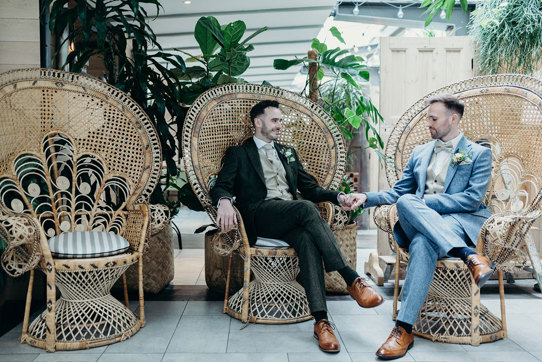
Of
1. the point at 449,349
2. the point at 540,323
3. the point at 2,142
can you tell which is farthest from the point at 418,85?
the point at 2,142

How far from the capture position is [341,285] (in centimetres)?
326

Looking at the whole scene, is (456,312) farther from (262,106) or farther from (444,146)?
(262,106)

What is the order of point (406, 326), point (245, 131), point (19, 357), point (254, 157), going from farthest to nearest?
point (245, 131) → point (254, 157) → point (406, 326) → point (19, 357)

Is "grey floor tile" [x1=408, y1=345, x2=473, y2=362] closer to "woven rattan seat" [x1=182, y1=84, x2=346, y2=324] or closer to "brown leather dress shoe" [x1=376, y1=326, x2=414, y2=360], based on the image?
"brown leather dress shoe" [x1=376, y1=326, x2=414, y2=360]

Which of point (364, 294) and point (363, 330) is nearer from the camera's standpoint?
point (364, 294)

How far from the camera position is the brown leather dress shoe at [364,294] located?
2385mm

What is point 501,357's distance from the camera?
2240 mm

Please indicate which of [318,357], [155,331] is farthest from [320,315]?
[155,331]

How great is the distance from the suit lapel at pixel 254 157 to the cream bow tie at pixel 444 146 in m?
0.99

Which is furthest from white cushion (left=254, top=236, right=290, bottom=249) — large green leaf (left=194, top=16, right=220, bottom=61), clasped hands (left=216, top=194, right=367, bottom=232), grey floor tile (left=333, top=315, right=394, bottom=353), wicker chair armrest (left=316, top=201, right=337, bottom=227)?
large green leaf (left=194, top=16, right=220, bottom=61)

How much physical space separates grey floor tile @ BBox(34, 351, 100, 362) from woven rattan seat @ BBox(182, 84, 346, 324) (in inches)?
30.9

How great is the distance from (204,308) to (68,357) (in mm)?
883

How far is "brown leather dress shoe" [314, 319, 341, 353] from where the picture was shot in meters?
2.28

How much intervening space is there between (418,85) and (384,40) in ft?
1.49
